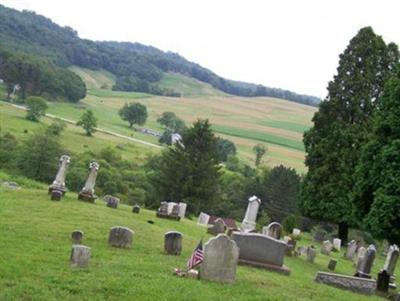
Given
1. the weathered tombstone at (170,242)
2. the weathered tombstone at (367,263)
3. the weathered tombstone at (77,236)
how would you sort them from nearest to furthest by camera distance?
the weathered tombstone at (77,236), the weathered tombstone at (170,242), the weathered tombstone at (367,263)

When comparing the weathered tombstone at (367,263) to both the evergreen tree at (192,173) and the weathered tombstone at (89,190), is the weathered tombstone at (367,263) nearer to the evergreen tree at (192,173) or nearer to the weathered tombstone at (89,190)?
the weathered tombstone at (89,190)

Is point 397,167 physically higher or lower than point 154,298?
higher

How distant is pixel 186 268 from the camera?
45.4ft

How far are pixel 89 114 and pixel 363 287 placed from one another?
84.3 metres

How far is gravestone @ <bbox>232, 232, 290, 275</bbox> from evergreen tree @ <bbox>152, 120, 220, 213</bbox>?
31.2 metres

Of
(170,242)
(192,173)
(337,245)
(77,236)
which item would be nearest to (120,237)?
(77,236)

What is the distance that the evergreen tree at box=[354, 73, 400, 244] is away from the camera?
68.2ft

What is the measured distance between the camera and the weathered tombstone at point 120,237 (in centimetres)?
1609

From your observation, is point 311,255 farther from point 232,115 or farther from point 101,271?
point 232,115

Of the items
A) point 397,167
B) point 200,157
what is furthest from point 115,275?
point 200,157

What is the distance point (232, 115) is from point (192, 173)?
358 feet

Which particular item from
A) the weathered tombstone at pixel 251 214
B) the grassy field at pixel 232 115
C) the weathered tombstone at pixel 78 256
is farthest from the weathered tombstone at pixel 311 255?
the grassy field at pixel 232 115

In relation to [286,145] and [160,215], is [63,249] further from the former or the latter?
[286,145]

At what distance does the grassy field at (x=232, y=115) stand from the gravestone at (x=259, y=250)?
3430 inches
